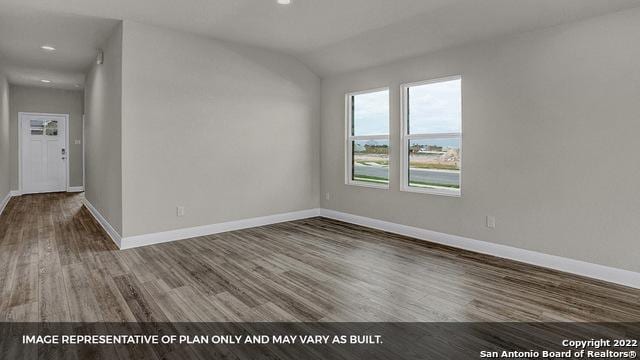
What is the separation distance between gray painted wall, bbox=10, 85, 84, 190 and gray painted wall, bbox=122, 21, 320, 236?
20.5 feet

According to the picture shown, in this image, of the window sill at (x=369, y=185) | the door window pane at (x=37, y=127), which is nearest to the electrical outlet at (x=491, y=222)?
the window sill at (x=369, y=185)

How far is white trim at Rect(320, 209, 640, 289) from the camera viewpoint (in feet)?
9.83

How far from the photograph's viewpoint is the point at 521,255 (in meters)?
3.55

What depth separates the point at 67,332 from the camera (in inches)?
83.7

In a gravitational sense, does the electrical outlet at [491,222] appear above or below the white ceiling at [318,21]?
below

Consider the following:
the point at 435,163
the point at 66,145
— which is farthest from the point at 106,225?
the point at 66,145

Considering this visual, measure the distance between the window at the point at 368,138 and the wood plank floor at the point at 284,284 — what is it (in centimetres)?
114

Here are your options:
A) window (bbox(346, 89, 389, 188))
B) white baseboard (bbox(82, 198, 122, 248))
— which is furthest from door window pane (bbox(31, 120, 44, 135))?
window (bbox(346, 89, 389, 188))

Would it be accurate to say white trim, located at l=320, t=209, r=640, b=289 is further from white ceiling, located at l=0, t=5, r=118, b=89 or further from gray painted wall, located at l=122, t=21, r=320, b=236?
white ceiling, located at l=0, t=5, r=118, b=89

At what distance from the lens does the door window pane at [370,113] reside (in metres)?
5.03

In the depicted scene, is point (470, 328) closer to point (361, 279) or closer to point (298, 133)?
point (361, 279)

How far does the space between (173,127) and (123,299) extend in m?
2.29

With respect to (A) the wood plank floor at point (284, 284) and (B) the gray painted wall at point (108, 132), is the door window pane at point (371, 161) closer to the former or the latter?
(A) the wood plank floor at point (284, 284)

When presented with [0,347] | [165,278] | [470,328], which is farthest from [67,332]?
[470,328]
